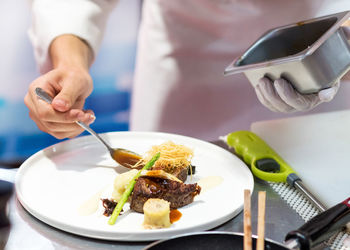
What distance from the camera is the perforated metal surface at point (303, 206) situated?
1101 mm

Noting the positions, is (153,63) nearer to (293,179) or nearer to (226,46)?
(226,46)

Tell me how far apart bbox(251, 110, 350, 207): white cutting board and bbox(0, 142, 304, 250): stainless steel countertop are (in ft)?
0.47

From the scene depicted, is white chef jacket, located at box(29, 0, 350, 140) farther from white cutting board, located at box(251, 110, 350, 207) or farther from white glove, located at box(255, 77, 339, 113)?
white glove, located at box(255, 77, 339, 113)

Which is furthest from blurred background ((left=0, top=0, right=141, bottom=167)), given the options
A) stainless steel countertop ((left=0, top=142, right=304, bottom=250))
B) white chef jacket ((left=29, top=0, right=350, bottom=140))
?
stainless steel countertop ((left=0, top=142, right=304, bottom=250))

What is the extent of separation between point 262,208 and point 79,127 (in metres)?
0.90

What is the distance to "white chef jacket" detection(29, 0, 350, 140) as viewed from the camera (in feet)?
6.52

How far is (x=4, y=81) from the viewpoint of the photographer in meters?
4.05

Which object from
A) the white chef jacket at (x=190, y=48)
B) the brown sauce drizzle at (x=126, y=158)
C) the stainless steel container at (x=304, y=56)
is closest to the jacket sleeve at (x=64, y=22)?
the white chef jacket at (x=190, y=48)

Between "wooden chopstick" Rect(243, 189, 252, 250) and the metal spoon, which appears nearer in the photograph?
"wooden chopstick" Rect(243, 189, 252, 250)

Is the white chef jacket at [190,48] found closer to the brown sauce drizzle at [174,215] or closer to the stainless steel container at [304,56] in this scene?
the stainless steel container at [304,56]

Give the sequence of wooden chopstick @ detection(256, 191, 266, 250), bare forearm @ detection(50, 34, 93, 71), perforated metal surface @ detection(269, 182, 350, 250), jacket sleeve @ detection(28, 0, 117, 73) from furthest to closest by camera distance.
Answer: jacket sleeve @ detection(28, 0, 117, 73) < bare forearm @ detection(50, 34, 93, 71) < perforated metal surface @ detection(269, 182, 350, 250) < wooden chopstick @ detection(256, 191, 266, 250)

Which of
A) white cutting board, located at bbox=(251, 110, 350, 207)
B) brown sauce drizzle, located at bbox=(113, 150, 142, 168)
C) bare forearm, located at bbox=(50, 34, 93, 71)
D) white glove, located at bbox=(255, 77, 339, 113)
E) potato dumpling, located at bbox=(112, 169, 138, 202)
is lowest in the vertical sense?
white cutting board, located at bbox=(251, 110, 350, 207)

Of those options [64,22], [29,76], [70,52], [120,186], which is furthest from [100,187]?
[29,76]

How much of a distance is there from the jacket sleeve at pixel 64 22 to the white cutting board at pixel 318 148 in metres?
0.85
